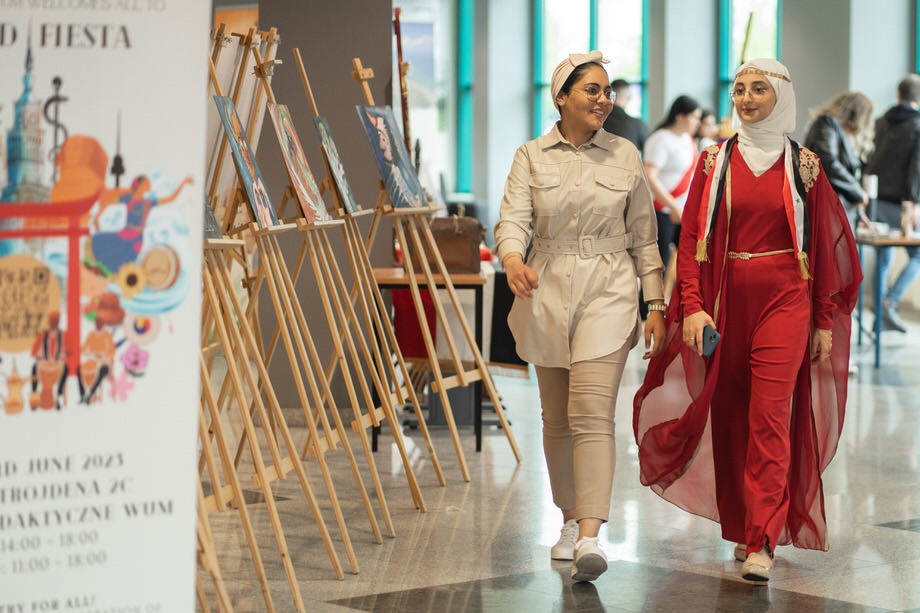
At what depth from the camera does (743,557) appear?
3.79 m

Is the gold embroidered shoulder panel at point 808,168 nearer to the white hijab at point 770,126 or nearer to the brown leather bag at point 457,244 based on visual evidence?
the white hijab at point 770,126

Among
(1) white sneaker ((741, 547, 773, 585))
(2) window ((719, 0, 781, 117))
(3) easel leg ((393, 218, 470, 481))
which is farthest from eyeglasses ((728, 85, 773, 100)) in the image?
(2) window ((719, 0, 781, 117))

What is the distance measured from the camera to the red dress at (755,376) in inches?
141

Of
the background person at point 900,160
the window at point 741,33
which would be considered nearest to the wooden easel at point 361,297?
the background person at point 900,160

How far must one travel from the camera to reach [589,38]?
55.2 ft

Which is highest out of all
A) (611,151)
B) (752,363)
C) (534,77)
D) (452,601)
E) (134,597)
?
(534,77)

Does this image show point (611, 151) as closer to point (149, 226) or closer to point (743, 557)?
point (743, 557)

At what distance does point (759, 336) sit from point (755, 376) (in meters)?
0.12

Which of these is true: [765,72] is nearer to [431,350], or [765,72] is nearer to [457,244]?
[431,350]

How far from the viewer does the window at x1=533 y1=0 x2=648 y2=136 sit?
16.0m

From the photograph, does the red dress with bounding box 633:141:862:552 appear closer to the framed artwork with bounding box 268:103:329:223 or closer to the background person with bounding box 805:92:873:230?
the framed artwork with bounding box 268:103:329:223

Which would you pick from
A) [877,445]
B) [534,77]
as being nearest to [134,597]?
[877,445]

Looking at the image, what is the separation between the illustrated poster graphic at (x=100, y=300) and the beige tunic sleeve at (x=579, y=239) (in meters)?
1.51

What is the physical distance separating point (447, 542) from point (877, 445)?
2.58 m
